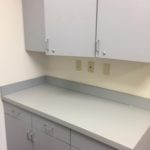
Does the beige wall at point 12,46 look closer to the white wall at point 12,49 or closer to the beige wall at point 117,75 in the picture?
the white wall at point 12,49

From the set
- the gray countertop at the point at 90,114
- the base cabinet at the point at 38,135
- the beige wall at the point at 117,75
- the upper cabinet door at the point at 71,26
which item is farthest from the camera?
the beige wall at the point at 117,75

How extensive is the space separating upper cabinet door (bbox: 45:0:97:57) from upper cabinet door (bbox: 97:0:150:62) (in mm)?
86

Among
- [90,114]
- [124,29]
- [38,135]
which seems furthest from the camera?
[38,135]

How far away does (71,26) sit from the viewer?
4.98ft

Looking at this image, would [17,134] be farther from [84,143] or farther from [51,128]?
[84,143]

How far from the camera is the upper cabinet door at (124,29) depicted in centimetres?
120

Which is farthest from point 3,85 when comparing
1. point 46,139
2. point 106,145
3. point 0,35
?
point 106,145

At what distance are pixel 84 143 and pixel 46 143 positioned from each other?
1.40 feet

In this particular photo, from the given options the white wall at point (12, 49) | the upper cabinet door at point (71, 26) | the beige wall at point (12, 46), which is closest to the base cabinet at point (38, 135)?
the white wall at point (12, 49)

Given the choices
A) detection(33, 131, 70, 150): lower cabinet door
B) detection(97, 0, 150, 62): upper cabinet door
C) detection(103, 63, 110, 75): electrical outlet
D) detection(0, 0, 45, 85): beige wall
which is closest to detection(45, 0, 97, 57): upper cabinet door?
detection(97, 0, 150, 62): upper cabinet door

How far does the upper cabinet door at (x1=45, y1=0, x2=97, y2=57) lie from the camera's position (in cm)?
143

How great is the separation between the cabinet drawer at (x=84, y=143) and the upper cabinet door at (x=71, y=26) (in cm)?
65

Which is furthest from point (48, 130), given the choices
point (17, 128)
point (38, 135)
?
point (17, 128)

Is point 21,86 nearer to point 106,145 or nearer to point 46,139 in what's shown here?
point 46,139
